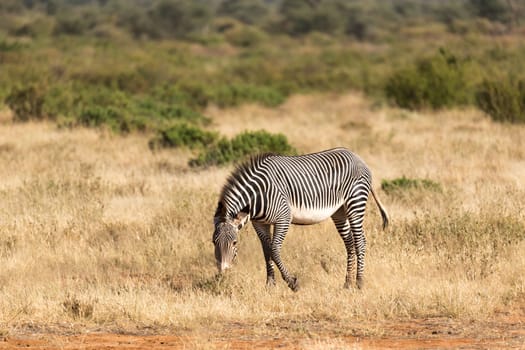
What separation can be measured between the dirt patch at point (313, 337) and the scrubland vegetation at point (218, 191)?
78 millimetres

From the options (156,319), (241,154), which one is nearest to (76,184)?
(241,154)

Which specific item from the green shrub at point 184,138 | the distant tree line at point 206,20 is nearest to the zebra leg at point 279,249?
the green shrub at point 184,138

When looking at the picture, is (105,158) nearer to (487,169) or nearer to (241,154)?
(241,154)

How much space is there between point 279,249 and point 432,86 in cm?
1744

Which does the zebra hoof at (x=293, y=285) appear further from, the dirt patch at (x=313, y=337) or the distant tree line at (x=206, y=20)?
the distant tree line at (x=206, y=20)

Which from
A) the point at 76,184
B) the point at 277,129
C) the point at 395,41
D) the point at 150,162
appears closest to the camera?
the point at 76,184

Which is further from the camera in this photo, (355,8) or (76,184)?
(355,8)

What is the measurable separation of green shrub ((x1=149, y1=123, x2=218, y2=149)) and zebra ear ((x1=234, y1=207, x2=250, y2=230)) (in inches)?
361

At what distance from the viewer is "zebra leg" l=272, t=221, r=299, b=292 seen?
828 centimetres

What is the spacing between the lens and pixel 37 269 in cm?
929

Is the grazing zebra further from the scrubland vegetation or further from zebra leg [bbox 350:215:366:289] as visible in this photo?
the scrubland vegetation

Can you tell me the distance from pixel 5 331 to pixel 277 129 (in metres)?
13.8

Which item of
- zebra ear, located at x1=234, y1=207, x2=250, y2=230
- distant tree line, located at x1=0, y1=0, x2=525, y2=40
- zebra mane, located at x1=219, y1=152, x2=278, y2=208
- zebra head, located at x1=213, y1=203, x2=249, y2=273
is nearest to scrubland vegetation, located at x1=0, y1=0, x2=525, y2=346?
zebra head, located at x1=213, y1=203, x2=249, y2=273

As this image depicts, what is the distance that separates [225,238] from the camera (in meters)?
7.98
